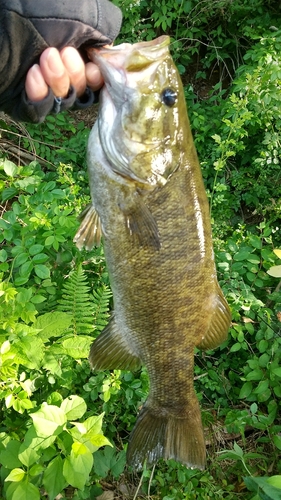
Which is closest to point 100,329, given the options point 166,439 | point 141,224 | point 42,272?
point 42,272

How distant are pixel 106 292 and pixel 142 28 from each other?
12.8 ft

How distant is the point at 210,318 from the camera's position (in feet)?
6.48

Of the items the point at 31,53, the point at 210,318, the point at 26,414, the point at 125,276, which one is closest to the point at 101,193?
the point at 125,276

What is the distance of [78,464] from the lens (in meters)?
1.79

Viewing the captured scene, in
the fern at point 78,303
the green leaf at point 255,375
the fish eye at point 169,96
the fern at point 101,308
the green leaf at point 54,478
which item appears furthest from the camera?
the green leaf at point 255,375

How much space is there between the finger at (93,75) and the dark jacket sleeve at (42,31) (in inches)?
3.0

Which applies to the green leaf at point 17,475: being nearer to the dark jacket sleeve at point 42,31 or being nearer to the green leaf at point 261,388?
the dark jacket sleeve at point 42,31

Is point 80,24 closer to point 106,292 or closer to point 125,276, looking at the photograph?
point 125,276

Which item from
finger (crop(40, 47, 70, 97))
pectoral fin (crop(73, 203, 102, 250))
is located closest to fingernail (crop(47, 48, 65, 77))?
finger (crop(40, 47, 70, 97))

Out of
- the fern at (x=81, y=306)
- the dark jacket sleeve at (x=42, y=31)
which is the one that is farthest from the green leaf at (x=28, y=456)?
the dark jacket sleeve at (x=42, y=31)

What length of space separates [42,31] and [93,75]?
23cm

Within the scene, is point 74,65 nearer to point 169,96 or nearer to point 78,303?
point 169,96

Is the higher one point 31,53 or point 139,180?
point 31,53

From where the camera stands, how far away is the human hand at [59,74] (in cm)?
161
